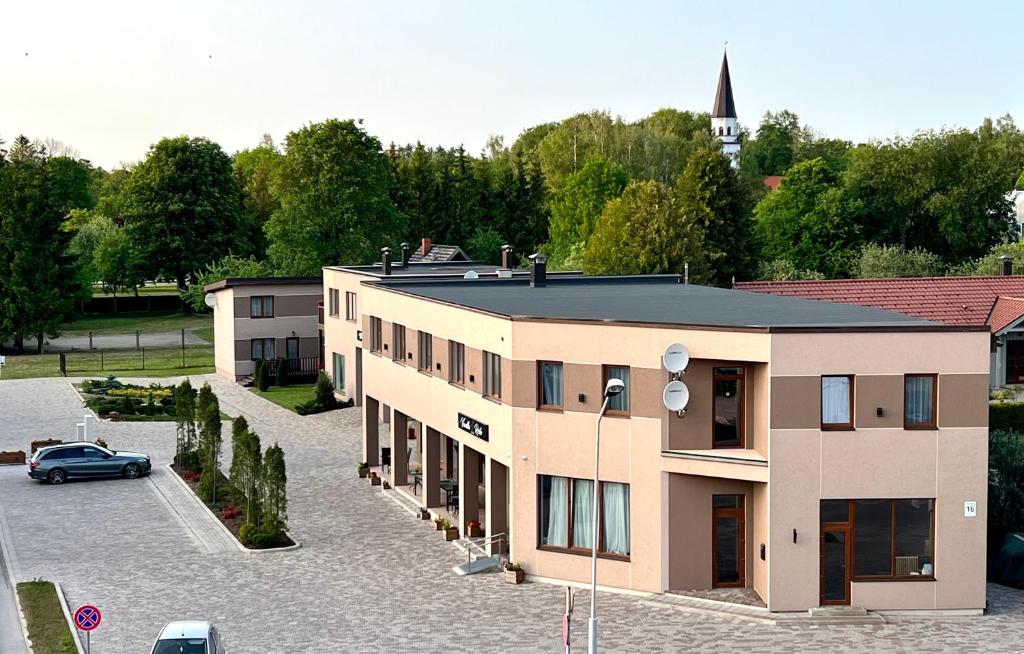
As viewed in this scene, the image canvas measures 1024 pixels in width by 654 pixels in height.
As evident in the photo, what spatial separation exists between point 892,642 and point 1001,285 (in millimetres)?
27776

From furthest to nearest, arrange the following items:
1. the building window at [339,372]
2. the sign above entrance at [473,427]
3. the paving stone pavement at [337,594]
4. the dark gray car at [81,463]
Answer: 1. the building window at [339,372]
2. the dark gray car at [81,463]
3. the sign above entrance at [473,427]
4. the paving stone pavement at [337,594]

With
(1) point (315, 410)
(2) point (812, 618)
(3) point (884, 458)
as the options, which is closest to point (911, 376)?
(3) point (884, 458)

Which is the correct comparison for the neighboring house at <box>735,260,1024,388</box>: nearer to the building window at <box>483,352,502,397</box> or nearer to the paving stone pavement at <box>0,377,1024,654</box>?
the paving stone pavement at <box>0,377,1024,654</box>

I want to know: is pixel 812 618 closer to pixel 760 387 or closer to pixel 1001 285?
pixel 760 387

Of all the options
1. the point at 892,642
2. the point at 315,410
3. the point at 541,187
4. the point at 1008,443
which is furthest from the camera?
the point at 541,187

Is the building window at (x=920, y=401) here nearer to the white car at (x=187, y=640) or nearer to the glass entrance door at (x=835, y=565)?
the glass entrance door at (x=835, y=565)

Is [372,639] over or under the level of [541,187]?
under

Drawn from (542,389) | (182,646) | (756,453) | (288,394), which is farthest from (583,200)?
(182,646)

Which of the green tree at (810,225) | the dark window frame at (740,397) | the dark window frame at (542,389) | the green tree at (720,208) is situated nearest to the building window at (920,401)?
the dark window frame at (740,397)

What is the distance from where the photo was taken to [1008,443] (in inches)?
1428

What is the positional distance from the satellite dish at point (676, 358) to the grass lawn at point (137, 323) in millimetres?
70087

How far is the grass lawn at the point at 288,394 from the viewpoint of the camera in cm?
6128

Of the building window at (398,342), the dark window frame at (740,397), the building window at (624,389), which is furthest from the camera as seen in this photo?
the building window at (398,342)

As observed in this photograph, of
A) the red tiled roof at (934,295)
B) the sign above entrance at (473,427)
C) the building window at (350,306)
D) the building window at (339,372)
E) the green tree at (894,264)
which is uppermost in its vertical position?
the green tree at (894,264)
